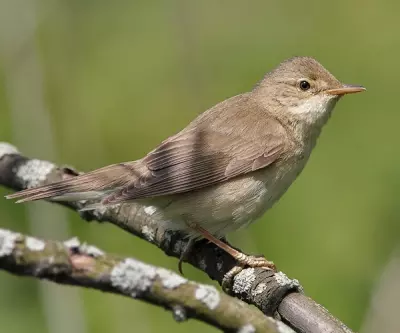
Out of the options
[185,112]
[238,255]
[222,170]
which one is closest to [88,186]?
[222,170]

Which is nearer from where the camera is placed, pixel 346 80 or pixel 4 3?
pixel 4 3

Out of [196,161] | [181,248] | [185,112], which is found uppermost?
[196,161]

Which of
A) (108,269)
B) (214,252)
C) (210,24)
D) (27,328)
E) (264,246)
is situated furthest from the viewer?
(210,24)

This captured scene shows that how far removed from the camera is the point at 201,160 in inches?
141

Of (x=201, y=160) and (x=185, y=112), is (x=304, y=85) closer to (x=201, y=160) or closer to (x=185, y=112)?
(x=201, y=160)

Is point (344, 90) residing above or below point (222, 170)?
above

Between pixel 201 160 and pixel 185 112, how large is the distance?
160cm

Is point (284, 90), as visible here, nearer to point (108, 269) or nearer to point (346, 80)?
point (346, 80)

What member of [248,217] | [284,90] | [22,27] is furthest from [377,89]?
[22,27]

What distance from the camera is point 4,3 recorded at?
14.7 ft

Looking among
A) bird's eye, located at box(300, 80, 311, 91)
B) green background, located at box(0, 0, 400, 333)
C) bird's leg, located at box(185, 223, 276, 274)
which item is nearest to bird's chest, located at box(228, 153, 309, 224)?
bird's leg, located at box(185, 223, 276, 274)

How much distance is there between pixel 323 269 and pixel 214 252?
775mm

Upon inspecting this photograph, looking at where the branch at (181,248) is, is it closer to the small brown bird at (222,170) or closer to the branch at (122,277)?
the small brown bird at (222,170)

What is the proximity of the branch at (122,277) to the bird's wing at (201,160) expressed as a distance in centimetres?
171
